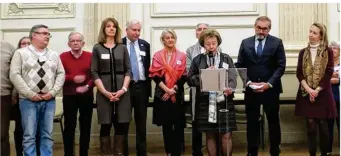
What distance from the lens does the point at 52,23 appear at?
6383mm

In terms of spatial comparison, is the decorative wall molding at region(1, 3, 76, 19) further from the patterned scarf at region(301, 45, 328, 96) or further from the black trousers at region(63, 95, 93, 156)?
the patterned scarf at region(301, 45, 328, 96)

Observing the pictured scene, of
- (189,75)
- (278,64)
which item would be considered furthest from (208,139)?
(278,64)

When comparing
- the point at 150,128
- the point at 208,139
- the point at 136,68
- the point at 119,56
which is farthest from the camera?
the point at 150,128

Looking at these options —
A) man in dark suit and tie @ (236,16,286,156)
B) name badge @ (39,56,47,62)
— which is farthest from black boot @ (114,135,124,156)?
man in dark suit and tie @ (236,16,286,156)

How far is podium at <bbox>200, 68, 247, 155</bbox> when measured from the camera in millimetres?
3895

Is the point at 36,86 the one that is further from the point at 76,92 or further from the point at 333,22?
the point at 333,22

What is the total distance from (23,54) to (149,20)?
8.03 ft

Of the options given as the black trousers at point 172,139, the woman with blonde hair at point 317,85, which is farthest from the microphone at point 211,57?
the woman with blonde hair at point 317,85

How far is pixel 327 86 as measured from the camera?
4.48m

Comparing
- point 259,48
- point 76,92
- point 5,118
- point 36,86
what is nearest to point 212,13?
point 259,48

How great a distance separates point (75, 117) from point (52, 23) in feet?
7.08

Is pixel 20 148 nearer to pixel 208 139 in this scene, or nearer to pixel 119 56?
pixel 119 56

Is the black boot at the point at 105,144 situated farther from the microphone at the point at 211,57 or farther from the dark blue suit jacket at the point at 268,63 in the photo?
the dark blue suit jacket at the point at 268,63

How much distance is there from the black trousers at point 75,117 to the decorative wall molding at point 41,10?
82.2 inches
